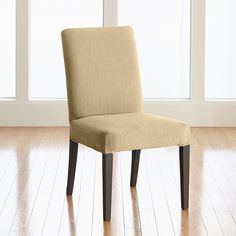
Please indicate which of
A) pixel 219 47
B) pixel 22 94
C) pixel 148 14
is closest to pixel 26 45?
pixel 22 94

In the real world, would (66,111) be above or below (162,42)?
below

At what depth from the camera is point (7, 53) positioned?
6.23m

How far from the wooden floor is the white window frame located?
0.54m

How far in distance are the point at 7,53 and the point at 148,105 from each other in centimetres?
125

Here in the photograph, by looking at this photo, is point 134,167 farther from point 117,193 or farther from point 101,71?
point 101,71

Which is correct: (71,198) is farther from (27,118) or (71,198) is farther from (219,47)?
(219,47)

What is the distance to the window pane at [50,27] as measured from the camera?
20.4 ft

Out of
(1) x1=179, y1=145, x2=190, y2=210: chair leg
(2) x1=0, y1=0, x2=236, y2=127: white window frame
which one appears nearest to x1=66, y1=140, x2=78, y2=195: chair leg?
(1) x1=179, y1=145, x2=190, y2=210: chair leg

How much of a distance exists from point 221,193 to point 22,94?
8.19 ft

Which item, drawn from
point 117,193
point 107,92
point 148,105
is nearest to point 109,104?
point 107,92

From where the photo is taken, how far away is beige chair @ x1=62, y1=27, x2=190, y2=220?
369cm

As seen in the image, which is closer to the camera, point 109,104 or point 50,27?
point 109,104

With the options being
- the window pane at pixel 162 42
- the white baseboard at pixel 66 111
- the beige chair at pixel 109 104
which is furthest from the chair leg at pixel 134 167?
the window pane at pixel 162 42

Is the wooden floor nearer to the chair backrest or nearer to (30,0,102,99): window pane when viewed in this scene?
the chair backrest
